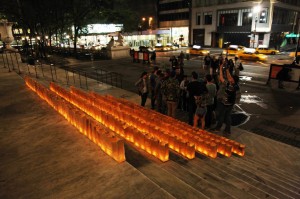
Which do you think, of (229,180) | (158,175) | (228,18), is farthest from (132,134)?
(228,18)

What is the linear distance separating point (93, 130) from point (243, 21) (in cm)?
4602

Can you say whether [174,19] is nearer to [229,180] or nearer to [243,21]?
[243,21]

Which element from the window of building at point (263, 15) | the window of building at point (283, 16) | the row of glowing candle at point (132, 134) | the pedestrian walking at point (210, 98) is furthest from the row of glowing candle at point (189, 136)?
the window of building at point (283, 16)

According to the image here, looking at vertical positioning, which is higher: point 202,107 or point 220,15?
point 220,15

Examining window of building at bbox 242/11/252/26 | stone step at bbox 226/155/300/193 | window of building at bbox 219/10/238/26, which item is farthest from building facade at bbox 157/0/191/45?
stone step at bbox 226/155/300/193

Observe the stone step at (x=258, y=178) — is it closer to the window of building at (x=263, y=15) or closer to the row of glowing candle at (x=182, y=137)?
the row of glowing candle at (x=182, y=137)

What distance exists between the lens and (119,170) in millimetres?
4207

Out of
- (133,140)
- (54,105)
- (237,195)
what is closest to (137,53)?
(54,105)

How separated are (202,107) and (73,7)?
101ft

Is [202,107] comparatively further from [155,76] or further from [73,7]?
[73,7]

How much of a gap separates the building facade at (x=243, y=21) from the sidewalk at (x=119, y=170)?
40460 mm

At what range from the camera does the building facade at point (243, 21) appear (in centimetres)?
4097

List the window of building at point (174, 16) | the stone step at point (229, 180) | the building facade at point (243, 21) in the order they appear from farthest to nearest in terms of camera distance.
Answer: the window of building at point (174, 16)
the building facade at point (243, 21)
the stone step at point (229, 180)

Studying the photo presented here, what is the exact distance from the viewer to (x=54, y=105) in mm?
7891
